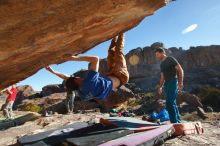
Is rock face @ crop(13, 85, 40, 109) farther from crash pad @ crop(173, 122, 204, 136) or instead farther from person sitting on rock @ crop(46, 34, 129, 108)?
crash pad @ crop(173, 122, 204, 136)

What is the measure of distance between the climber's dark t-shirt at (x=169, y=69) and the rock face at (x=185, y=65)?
3896 centimetres

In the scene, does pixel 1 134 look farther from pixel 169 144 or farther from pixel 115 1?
pixel 115 1

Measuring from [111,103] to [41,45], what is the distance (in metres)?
23.5

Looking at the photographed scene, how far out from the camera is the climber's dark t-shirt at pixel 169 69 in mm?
8336

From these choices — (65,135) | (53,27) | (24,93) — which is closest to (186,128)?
(65,135)

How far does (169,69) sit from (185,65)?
60.8 meters

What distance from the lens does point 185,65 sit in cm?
6688

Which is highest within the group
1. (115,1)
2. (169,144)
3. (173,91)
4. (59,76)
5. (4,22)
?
(115,1)

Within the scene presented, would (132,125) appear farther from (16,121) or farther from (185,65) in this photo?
(185,65)

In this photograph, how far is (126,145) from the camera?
5191mm

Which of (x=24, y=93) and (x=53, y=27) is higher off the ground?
(x=24, y=93)

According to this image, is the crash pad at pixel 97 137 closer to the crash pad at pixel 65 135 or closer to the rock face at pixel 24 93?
the crash pad at pixel 65 135

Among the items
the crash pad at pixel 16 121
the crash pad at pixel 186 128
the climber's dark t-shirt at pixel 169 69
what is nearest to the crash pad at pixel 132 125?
the crash pad at pixel 186 128

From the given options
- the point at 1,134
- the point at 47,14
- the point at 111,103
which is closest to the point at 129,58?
the point at 111,103
